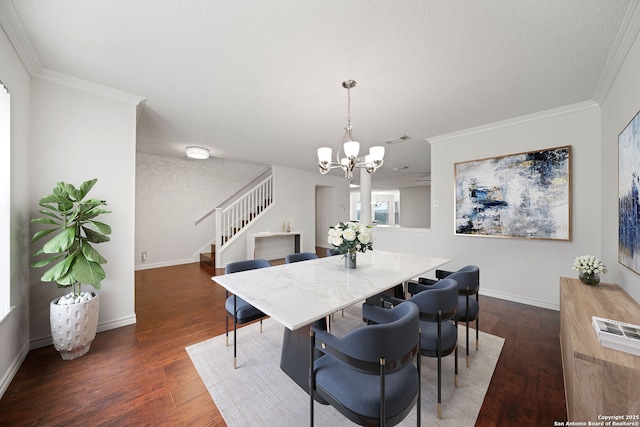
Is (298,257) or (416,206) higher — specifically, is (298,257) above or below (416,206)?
below

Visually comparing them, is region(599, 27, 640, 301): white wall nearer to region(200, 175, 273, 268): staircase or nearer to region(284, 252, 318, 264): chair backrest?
region(284, 252, 318, 264): chair backrest

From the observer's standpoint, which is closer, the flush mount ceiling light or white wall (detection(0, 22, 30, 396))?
white wall (detection(0, 22, 30, 396))

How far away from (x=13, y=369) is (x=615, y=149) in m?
5.35

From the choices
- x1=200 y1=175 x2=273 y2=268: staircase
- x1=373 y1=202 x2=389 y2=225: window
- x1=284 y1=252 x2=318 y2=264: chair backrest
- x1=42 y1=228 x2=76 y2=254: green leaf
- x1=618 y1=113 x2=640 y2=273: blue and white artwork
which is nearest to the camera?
x1=618 y1=113 x2=640 y2=273: blue and white artwork

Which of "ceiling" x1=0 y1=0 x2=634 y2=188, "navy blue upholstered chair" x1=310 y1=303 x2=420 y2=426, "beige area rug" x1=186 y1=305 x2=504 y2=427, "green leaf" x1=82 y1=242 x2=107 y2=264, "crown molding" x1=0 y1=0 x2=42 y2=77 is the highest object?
"ceiling" x1=0 y1=0 x2=634 y2=188

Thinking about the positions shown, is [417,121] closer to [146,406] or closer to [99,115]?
[99,115]

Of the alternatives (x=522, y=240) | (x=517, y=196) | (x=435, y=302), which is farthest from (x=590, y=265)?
(x=435, y=302)

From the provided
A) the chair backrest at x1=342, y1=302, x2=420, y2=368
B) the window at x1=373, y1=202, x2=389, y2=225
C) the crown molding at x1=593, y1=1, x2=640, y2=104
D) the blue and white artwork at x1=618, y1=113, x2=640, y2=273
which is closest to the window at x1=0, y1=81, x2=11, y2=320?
the chair backrest at x1=342, y1=302, x2=420, y2=368

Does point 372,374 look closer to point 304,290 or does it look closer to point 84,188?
point 304,290

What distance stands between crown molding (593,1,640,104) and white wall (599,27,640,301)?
1.6 inches

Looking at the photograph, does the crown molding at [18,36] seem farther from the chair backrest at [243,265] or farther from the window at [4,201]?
the chair backrest at [243,265]

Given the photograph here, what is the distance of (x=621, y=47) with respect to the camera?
5.76ft

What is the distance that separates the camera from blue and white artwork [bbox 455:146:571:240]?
292 cm

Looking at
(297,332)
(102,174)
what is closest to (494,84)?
(297,332)
